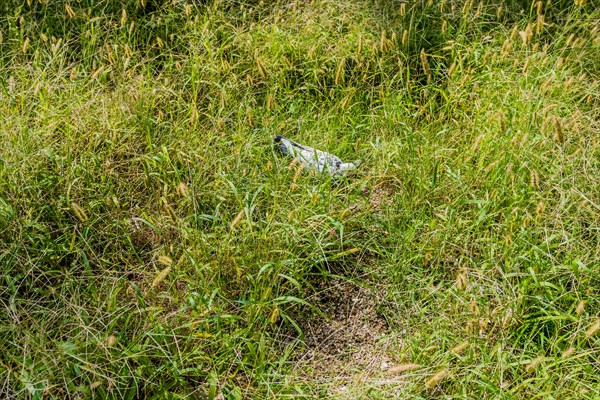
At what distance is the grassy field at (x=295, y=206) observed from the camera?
2.25 m

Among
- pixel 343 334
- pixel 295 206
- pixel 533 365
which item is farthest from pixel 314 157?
pixel 533 365

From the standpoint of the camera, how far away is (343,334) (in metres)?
2.49

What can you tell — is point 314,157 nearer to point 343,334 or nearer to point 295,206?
point 295,206

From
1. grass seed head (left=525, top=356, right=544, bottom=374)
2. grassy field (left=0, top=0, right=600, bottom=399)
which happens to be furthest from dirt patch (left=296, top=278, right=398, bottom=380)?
grass seed head (left=525, top=356, right=544, bottom=374)

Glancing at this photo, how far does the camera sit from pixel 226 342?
2.27 meters

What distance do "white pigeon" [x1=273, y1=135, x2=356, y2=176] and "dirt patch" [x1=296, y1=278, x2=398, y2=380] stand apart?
0.52 meters

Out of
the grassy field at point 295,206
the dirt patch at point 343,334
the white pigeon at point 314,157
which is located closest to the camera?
the grassy field at point 295,206

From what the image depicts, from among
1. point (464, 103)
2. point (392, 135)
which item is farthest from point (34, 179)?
point (464, 103)

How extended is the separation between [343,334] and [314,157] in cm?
81

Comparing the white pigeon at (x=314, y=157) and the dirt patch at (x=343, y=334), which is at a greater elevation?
the white pigeon at (x=314, y=157)

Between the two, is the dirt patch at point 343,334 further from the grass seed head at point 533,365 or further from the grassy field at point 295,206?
the grass seed head at point 533,365

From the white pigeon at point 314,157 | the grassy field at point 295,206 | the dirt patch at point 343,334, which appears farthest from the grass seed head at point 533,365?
the white pigeon at point 314,157

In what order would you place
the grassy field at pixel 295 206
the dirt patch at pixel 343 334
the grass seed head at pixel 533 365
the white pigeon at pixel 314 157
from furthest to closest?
1. the white pigeon at pixel 314 157
2. the dirt patch at pixel 343 334
3. the grassy field at pixel 295 206
4. the grass seed head at pixel 533 365

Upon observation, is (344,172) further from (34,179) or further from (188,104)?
(34,179)
